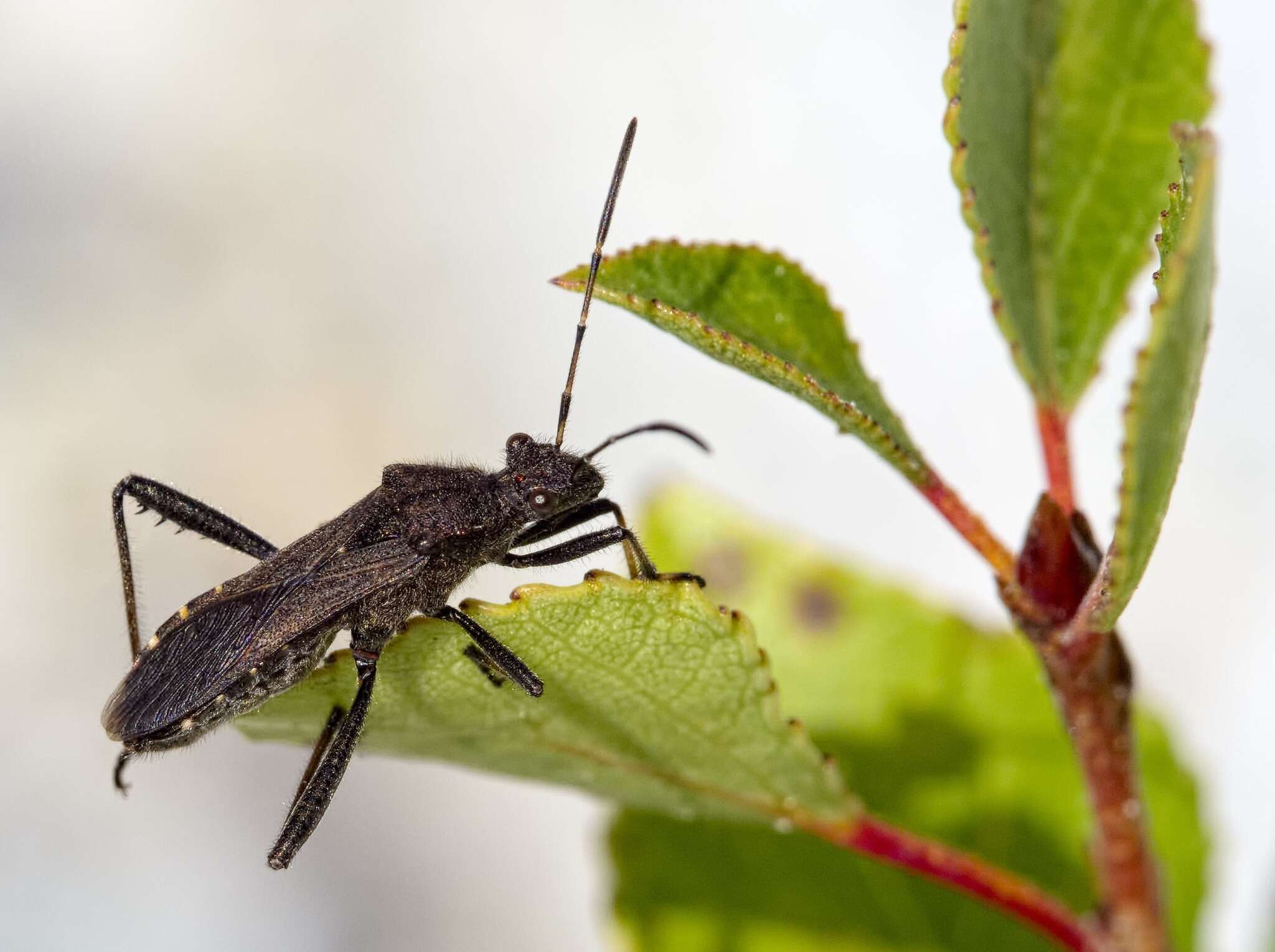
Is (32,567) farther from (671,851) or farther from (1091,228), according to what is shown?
(1091,228)

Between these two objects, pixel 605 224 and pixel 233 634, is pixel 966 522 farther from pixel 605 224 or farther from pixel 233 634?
pixel 233 634

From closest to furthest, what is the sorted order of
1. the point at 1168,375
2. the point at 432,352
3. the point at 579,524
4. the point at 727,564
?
the point at 1168,375 → the point at 727,564 → the point at 579,524 → the point at 432,352

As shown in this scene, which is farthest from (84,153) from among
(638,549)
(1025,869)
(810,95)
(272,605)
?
(1025,869)

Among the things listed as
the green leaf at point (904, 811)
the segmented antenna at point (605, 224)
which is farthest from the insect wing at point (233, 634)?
the green leaf at point (904, 811)

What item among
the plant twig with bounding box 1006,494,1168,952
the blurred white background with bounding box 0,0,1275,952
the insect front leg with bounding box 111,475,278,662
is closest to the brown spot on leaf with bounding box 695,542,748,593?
the insect front leg with bounding box 111,475,278,662

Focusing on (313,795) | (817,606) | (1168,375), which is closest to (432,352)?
(313,795)

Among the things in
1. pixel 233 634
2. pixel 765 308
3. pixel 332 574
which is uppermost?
pixel 765 308
